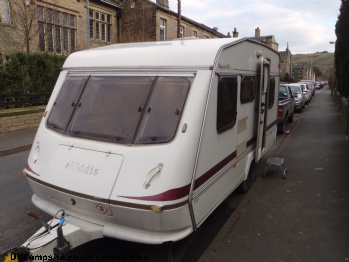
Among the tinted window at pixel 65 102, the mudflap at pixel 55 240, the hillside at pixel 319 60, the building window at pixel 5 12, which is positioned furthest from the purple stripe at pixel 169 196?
the hillside at pixel 319 60

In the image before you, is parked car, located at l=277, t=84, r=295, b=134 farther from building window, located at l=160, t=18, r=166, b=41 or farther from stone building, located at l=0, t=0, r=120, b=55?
building window, located at l=160, t=18, r=166, b=41

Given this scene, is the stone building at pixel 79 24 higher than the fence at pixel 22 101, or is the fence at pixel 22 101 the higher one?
the stone building at pixel 79 24

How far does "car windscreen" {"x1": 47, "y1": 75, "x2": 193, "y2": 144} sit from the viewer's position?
11.0 ft

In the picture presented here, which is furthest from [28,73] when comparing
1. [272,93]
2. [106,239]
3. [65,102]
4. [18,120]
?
[106,239]

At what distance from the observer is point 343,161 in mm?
7762

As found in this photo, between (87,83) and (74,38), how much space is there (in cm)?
1851

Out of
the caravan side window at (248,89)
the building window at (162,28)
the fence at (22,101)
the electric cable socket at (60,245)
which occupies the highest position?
the building window at (162,28)

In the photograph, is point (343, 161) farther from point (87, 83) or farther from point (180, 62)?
point (87, 83)

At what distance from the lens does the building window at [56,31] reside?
17.6 meters

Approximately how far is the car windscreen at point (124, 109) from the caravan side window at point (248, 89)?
1.52 meters

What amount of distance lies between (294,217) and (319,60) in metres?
170

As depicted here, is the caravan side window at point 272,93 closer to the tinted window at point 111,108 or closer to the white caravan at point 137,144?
the white caravan at point 137,144

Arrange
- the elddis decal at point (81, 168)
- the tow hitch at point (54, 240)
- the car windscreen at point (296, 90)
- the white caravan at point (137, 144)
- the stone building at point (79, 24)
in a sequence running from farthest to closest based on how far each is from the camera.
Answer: the car windscreen at point (296, 90) < the stone building at point (79, 24) < the elddis decal at point (81, 168) < the white caravan at point (137, 144) < the tow hitch at point (54, 240)

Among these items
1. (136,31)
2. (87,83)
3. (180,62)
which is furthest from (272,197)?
(136,31)
